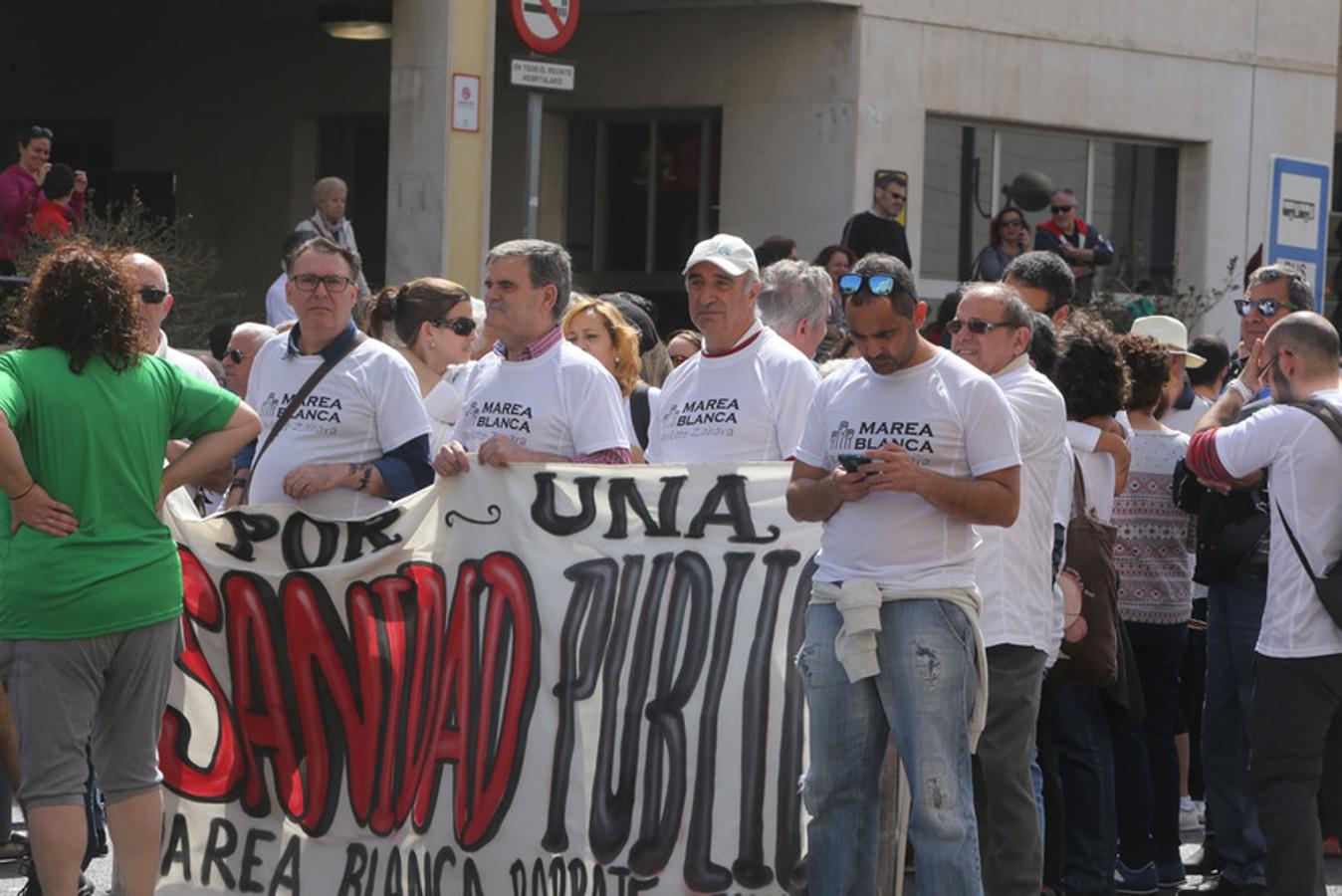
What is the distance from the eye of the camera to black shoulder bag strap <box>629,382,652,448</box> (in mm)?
8812

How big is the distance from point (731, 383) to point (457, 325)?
5.99 feet

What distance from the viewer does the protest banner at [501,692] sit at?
6.83 meters

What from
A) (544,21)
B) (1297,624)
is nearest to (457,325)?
(1297,624)

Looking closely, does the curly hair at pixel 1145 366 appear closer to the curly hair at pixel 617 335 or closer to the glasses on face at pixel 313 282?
the curly hair at pixel 617 335

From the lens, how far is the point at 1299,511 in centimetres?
700

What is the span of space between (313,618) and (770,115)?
1239cm

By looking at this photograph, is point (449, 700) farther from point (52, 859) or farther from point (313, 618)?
point (52, 859)

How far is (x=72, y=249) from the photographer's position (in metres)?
6.48

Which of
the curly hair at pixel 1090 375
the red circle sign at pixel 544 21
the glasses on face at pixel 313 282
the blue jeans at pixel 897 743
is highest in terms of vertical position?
the red circle sign at pixel 544 21

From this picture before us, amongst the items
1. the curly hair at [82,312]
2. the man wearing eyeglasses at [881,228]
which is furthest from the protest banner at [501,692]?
the man wearing eyeglasses at [881,228]

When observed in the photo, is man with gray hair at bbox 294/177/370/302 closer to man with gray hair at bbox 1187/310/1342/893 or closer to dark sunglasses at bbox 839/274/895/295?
man with gray hair at bbox 1187/310/1342/893

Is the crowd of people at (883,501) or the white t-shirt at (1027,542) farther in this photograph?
the white t-shirt at (1027,542)

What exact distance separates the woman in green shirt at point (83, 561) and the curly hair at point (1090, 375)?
3.06 m

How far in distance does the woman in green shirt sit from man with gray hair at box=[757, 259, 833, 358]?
2.54 metres
